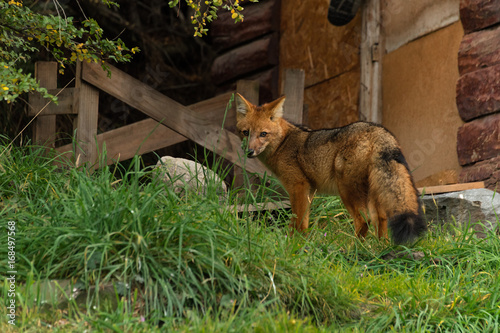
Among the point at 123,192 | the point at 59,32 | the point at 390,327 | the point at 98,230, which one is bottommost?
the point at 390,327

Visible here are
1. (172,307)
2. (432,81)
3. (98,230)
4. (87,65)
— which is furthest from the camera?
(432,81)

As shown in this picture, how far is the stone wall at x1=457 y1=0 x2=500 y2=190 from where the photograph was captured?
238 inches

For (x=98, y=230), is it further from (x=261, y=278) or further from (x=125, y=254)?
(x=261, y=278)

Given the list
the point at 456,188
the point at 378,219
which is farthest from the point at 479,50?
the point at 378,219

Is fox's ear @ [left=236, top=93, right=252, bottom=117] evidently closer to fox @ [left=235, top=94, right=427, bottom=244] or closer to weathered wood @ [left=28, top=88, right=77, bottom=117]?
fox @ [left=235, top=94, right=427, bottom=244]

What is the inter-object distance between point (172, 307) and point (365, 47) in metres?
5.64

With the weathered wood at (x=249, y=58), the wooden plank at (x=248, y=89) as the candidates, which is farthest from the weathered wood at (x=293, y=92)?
the weathered wood at (x=249, y=58)

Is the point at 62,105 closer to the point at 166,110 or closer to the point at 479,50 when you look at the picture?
the point at 166,110

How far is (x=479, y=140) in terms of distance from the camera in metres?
6.18

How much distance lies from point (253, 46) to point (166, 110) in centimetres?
352

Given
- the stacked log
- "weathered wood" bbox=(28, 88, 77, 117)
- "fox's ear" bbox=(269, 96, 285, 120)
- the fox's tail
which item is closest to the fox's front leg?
"fox's ear" bbox=(269, 96, 285, 120)

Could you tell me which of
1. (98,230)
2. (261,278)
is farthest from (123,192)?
(261,278)

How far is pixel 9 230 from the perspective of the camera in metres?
3.77

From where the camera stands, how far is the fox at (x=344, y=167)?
4605mm
